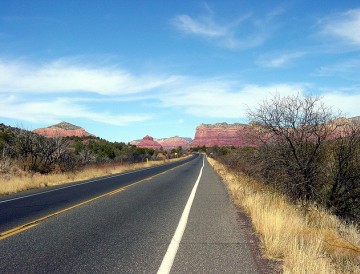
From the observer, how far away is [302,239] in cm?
632

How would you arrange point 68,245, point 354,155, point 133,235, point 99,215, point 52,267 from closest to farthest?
point 52,267, point 68,245, point 133,235, point 99,215, point 354,155

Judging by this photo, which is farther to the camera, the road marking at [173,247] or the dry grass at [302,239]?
the road marking at [173,247]

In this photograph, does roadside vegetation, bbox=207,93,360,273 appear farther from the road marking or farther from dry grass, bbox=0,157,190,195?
dry grass, bbox=0,157,190,195

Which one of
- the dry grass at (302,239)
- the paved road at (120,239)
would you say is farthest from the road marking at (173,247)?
the dry grass at (302,239)

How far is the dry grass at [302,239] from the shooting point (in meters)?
5.20

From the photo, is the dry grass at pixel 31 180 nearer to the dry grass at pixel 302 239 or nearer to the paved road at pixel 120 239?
the paved road at pixel 120 239

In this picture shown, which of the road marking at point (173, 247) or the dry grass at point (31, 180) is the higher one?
the dry grass at point (31, 180)

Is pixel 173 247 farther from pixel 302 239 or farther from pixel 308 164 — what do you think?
pixel 308 164

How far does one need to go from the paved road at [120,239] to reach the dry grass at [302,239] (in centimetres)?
47

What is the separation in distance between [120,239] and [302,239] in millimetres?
3289

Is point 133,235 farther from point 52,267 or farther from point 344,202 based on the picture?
point 344,202

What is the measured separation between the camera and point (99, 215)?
988cm

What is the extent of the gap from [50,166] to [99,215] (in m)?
19.4

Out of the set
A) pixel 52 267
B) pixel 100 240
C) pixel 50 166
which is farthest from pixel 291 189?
pixel 50 166
